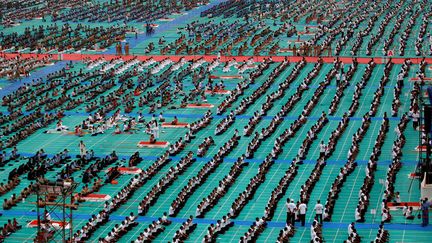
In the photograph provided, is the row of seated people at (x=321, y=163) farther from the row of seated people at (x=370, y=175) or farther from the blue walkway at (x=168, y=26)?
the blue walkway at (x=168, y=26)

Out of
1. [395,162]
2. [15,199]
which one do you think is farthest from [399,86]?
[15,199]

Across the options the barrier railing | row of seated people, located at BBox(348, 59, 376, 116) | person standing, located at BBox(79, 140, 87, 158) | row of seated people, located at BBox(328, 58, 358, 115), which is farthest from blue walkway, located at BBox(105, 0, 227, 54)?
person standing, located at BBox(79, 140, 87, 158)

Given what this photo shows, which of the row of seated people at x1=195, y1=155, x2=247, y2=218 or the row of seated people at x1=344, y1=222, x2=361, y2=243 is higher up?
the row of seated people at x1=344, y1=222, x2=361, y2=243

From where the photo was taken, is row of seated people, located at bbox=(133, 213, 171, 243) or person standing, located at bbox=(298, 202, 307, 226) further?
person standing, located at bbox=(298, 202, 307, 226)

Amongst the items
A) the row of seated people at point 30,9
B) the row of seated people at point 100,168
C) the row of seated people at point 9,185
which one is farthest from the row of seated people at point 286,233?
the row of seated people at point 30,9

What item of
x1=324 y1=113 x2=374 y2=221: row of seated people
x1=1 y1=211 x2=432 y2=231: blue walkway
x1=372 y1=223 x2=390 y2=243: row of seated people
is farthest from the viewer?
x1=324 y1=113 x2=374 y2=221: row of seated people

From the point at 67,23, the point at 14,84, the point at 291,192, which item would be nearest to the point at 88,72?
the point at 14,84

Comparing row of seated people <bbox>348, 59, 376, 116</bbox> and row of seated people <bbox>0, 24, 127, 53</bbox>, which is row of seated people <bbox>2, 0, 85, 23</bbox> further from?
row of seated people <bbox>348, 59, 376, 116</bbox>
